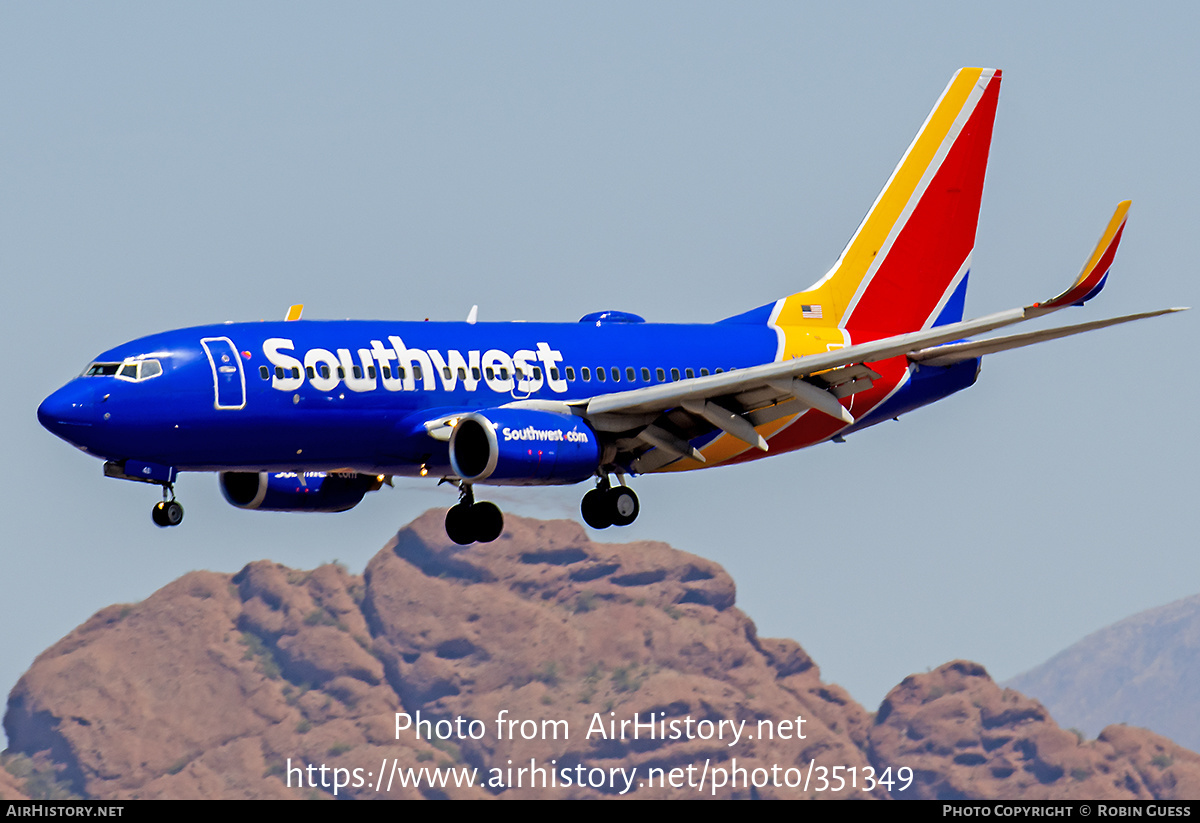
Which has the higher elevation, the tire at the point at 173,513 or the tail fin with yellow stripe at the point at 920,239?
the tail fin with yellow stripe at the point at 920,239

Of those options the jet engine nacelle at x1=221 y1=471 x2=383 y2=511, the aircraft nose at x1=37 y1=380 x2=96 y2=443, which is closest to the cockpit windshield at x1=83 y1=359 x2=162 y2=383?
the aircraft nose at x1=37 y1=380 x2=96 y2=443

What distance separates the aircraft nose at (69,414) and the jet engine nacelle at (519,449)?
9.02 meters

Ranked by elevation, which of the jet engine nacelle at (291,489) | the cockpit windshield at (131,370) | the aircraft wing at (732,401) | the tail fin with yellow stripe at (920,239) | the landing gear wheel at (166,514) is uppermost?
the tail fin with yellow stripe at (920,239)

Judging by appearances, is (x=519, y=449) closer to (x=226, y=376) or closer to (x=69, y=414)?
(x=226, y=376)

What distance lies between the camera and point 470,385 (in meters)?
51.5

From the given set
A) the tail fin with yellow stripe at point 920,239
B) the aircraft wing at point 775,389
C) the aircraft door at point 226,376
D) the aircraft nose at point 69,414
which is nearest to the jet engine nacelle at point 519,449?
the aircraft wing at point 775,389

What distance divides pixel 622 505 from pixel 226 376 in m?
12.2

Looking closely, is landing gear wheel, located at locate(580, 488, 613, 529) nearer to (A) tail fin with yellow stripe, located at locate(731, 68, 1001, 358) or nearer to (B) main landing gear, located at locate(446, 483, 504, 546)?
(B) main landing gear, located at locate(446, 483, 504, 546)

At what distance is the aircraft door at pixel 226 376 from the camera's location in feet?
155

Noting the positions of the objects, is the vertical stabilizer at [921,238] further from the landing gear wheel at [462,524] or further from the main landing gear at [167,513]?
the main landing gear at [167,513]

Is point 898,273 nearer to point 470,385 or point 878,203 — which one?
point 878,203

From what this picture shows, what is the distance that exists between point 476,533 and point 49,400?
12787 mm

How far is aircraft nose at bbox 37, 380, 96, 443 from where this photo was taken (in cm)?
4619

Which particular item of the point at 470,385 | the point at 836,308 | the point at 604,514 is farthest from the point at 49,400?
the point at 836,308
